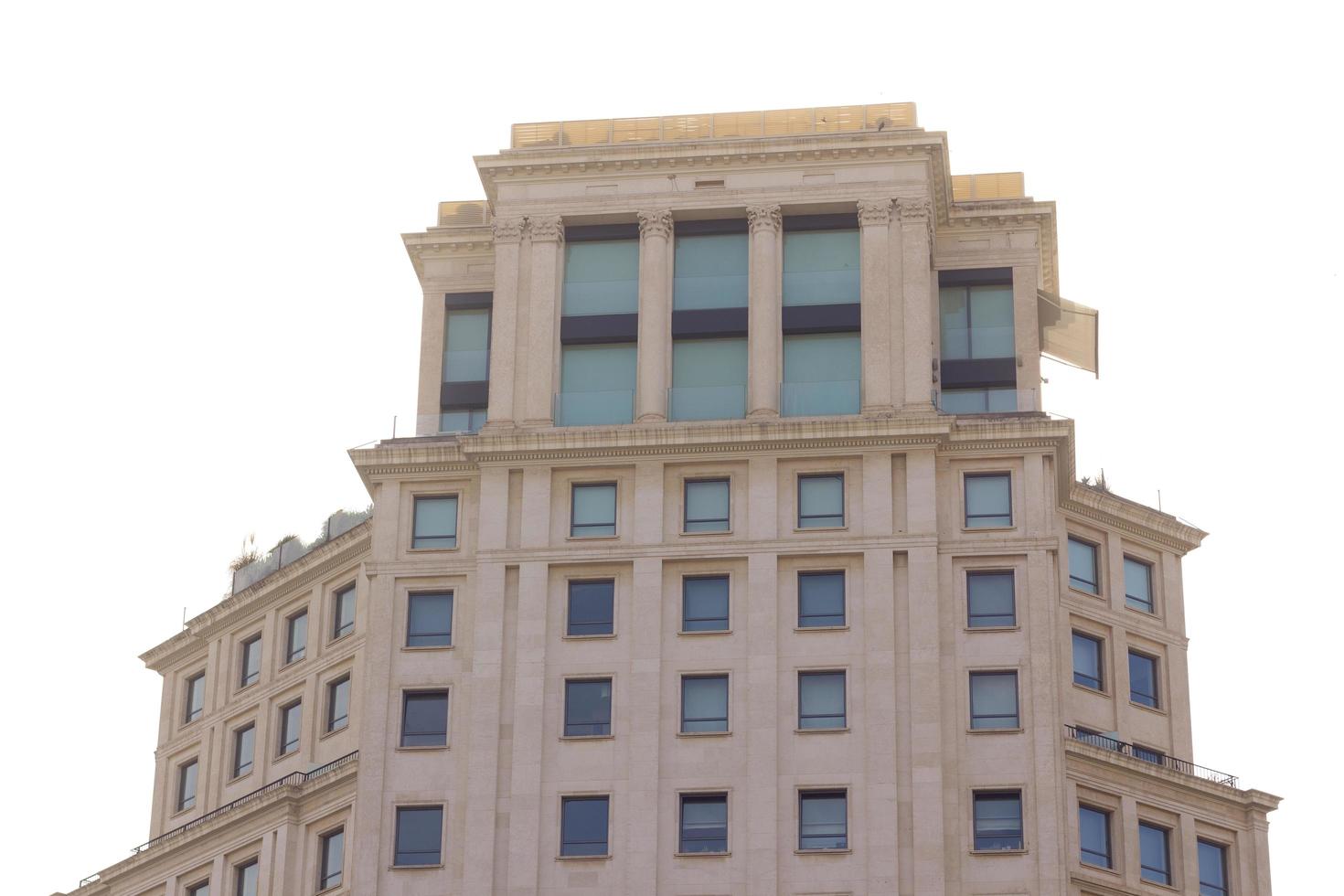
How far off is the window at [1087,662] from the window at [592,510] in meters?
17.7

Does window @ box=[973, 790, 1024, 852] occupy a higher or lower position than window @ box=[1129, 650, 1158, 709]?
lower

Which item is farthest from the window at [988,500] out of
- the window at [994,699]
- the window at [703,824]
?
the window at [703,824]

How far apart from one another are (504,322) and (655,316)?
218 inches

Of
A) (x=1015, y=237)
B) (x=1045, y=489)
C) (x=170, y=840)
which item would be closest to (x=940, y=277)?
(x=1015, y=237)

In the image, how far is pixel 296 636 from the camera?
107500 millimetres

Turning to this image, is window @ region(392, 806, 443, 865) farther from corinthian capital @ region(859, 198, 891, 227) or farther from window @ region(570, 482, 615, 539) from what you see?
corinthian capital @ region(859, 198, 891, 227)

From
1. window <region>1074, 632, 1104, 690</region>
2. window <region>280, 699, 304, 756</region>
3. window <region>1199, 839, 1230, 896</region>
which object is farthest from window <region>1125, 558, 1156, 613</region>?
window <region>280, 699, 304, 756</region>

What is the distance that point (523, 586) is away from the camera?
95.5 meters

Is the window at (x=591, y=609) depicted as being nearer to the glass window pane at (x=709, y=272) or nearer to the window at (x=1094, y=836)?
the glass window pane at (x=709, y=272)

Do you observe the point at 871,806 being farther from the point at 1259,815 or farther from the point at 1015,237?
the point at 1015,237

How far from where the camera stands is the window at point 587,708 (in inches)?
3676

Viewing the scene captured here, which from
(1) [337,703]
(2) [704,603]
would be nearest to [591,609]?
(2) [704,603]

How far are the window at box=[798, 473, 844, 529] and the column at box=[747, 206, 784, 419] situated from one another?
2862mm

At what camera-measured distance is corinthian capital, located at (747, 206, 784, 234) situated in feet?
330
